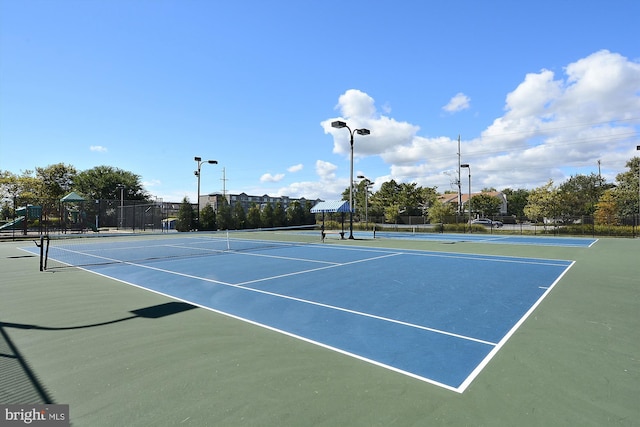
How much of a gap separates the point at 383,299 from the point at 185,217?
3615 cm

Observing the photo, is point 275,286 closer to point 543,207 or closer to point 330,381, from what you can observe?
point 330,381

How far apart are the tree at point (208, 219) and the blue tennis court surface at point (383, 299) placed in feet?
90.9

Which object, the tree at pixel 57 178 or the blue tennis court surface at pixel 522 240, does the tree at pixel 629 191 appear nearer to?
the blue tennis court surface at pixel 522 240

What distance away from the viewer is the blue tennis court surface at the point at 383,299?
4547mm

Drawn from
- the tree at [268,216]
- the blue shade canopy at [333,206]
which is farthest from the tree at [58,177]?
the blue shade canopy at [333,206]

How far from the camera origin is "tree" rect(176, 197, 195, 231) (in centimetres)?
3888

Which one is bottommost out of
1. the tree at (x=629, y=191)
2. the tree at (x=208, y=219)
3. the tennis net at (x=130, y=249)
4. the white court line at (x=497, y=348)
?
the white court line at (x=497, y=348)

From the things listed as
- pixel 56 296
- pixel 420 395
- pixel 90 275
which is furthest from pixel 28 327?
pixel 420 395

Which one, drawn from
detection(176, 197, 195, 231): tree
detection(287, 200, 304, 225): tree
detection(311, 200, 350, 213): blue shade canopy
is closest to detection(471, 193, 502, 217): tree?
detection(287, 200, 304, 225): tree

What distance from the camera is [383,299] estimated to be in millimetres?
7371

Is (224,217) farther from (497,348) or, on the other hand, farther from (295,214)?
(497,348)

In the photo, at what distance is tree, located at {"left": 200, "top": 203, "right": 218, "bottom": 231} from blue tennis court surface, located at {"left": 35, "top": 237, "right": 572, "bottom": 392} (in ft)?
90.9

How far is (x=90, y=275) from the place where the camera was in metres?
10.5

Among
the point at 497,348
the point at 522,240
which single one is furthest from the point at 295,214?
the point at 497,348
